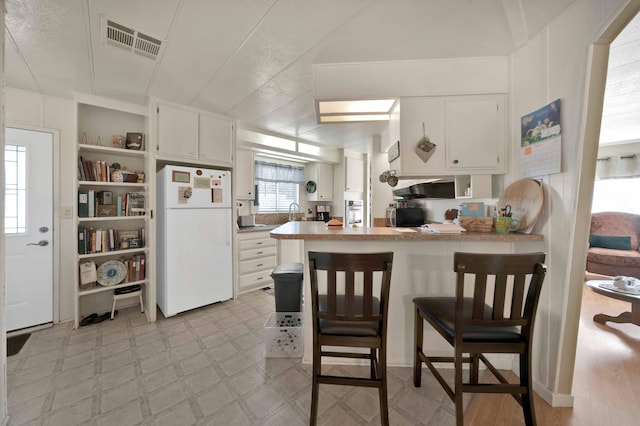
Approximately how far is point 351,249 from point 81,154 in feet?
10.1

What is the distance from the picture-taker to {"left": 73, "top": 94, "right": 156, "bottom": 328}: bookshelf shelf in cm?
245

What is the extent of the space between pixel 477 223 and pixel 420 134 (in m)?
0.82

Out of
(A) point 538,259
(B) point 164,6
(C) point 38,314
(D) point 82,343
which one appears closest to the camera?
(A) point 538,259

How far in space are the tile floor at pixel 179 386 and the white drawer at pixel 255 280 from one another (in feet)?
3.22

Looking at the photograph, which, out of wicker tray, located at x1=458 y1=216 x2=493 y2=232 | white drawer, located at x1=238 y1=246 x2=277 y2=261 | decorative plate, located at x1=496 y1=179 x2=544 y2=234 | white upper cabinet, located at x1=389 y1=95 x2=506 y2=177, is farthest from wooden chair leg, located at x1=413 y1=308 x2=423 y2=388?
white drawer, located at x1=238 y1=246 x2=277 y2=261

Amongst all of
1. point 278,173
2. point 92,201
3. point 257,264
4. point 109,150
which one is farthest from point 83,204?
point 278,173

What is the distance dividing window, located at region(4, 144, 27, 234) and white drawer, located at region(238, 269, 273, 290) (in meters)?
2.23

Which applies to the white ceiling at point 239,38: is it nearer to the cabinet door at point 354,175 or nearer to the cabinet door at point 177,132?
the cabinet door at point 177,132

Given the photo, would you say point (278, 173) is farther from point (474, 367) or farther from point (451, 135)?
point (474, 367)

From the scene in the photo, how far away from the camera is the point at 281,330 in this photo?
76.1 inches

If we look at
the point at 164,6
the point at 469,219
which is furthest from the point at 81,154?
the point at 469,219

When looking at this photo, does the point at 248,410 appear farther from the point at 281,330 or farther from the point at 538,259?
the point at 538,259

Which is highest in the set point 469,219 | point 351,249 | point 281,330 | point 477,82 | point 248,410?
point 477,82

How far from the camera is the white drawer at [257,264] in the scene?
329cm
